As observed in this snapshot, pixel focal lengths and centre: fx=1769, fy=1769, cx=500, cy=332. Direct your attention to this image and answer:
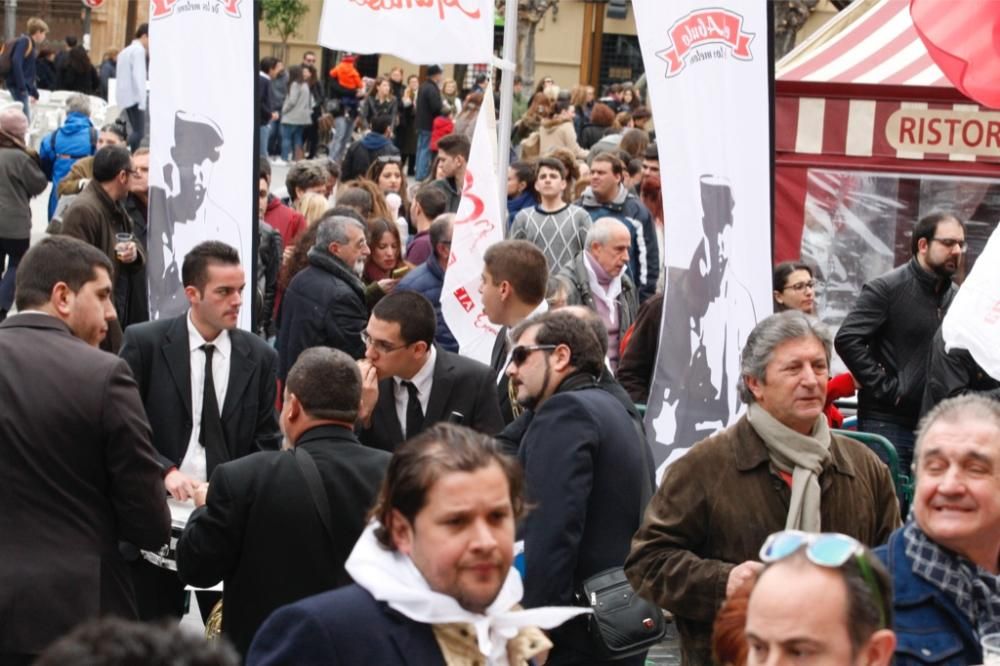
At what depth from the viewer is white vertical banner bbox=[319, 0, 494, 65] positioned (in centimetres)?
889

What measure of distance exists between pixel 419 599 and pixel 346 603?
0.16 meters

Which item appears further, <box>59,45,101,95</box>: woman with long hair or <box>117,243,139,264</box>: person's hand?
<box>59,45,101,95</box>: woman with long hair

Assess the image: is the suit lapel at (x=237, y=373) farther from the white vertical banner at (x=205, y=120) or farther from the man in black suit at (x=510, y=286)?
the white vertical banner at (x=205, y=120)

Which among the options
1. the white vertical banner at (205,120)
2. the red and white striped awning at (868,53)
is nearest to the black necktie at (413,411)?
the white vertical banner at (205,120)

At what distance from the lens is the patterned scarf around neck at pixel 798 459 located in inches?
190

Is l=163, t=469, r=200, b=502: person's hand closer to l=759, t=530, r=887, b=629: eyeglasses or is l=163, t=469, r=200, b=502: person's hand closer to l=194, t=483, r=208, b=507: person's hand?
l=194, t=483, r=208, b=507: person's hand

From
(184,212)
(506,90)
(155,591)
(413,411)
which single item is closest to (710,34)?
(413,411)

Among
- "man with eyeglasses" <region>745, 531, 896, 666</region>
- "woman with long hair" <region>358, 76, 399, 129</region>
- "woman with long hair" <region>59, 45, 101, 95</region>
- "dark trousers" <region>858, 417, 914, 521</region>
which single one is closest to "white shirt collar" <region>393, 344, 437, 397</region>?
"dark trousers" <region>858, 417, 914, 521</region>

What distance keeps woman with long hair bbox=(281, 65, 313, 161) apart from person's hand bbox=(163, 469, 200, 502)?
23921 mm

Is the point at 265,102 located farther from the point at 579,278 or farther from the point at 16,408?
the point at 16,408

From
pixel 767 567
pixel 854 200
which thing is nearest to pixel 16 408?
pixel 767 567

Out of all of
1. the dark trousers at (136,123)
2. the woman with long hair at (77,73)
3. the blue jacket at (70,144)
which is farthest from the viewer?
the woman with long hair at (77,73)

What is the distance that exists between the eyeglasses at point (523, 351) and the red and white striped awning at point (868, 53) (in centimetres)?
546

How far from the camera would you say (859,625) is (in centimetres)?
314
